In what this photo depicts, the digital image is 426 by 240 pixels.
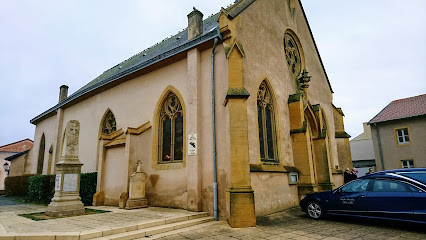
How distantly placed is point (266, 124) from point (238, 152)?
3061 millimetres

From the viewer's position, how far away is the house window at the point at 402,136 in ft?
68.6

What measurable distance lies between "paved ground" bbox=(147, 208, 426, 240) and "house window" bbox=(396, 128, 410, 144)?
17.8 metres

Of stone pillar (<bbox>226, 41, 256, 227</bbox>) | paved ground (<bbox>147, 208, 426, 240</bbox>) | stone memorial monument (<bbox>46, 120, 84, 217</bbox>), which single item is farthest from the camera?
stone memorial monument (<bbox>46, 120, 84, 217</bbox>)

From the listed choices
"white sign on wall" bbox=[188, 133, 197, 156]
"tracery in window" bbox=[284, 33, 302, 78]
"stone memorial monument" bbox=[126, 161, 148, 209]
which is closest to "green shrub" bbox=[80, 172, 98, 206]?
"stone memorial monument" bbox=[126, 161, 148, 209]

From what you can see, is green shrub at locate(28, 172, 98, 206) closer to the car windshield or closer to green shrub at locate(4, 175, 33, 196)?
green shrub at locate(4, 175, 33, 196)

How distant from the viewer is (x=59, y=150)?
16578 millimetres

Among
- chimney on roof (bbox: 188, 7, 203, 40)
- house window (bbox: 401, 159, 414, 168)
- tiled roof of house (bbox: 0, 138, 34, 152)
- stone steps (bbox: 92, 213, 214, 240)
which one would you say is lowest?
stone steps (bbox: 92, 213, 214, 240)

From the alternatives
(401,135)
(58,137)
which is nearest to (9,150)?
(58,137)

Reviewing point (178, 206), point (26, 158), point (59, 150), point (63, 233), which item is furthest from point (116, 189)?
point (26, 158)

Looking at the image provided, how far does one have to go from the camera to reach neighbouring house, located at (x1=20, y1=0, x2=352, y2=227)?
7.88 meters

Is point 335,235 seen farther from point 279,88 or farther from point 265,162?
point 279,88

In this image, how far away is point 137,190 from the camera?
9.33m

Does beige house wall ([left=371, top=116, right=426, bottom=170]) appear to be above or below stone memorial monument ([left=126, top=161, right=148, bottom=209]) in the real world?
above

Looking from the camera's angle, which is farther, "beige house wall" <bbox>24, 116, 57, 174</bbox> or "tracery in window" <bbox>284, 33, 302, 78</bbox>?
"beige house wall" <bbox>24, 116, 57, 174</bbox>
